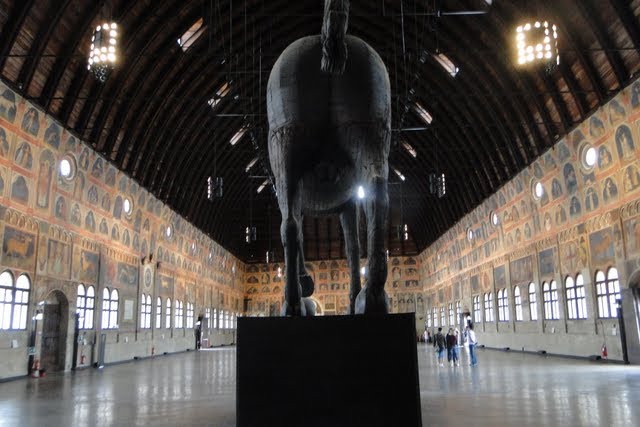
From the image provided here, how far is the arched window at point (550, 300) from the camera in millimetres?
28078

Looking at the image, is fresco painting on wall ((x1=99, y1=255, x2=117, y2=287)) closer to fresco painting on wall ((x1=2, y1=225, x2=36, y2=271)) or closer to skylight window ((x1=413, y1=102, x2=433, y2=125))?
fresco painting on wall ((x1=2, y1=225, x2=36, y2=271))

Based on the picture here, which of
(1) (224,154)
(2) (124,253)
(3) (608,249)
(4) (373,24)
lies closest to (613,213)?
(3) (608,249)

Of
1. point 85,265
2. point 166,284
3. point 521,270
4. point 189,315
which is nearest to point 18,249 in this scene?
point 85,265

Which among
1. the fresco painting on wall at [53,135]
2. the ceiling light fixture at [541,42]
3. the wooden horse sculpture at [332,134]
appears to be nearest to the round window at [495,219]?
the ceiling light fixture at [541,42]

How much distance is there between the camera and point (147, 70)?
2636cm

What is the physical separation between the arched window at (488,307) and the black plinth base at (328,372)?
36.1 meters

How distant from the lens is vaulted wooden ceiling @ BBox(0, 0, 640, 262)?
2038cm

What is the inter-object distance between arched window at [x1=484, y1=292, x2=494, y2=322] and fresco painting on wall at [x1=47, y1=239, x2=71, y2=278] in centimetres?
2859

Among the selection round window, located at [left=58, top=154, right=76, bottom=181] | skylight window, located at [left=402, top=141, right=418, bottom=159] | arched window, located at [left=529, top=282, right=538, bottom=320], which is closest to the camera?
round window, located at [left=58, top=154, right=76, bottom=181]

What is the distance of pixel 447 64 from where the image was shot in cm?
3139

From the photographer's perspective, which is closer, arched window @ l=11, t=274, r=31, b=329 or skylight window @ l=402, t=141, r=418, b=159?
arched window @ l=11, t=274, r=31, b=329

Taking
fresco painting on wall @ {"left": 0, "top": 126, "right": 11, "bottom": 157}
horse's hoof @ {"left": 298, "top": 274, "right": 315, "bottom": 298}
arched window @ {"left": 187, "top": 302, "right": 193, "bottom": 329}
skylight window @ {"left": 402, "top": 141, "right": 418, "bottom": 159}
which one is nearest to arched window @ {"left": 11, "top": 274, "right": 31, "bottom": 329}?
fresco painting on wall @ {"left": 0, "top": 126, "right": 11, "bottom": 157}

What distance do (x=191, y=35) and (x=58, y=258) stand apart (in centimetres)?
1282

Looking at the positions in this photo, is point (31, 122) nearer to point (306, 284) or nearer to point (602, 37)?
point (306, 284)
